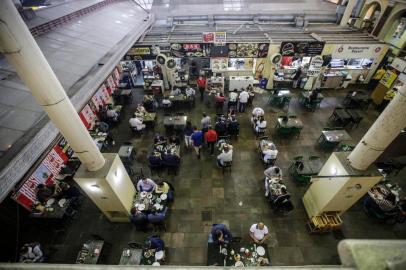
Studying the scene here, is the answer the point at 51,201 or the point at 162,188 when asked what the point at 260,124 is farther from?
the point at 51,201

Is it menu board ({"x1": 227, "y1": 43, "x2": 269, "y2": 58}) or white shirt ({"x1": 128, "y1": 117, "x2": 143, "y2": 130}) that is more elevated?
menu board ({"x1": 227, "y1": 43, "x2": 269, "y2": 58})

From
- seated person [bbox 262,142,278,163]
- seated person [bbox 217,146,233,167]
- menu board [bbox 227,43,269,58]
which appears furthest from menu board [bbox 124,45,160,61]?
seated person [bbox 262,142,278,163]

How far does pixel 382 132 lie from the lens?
16.7ft

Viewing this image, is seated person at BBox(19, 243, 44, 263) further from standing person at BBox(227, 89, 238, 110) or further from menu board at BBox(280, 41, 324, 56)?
menu board at BBox(280, 41, 324, 56)

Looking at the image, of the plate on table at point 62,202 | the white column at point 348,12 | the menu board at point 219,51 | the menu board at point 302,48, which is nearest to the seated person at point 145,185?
the plate on table at point 62,202

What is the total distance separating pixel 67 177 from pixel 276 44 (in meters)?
13.5

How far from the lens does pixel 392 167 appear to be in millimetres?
8555

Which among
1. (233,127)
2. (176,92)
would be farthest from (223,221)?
(176,92)

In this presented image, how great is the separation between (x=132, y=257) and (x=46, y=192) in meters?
4.37

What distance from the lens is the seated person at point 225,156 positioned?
856cm

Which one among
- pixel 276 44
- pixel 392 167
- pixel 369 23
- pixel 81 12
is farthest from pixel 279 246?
pixel 81 12

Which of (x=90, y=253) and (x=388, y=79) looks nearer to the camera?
(x=90, y=253)

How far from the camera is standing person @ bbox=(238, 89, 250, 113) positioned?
11.8 metres

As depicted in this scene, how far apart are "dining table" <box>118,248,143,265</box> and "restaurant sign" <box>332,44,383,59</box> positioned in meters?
15.2
